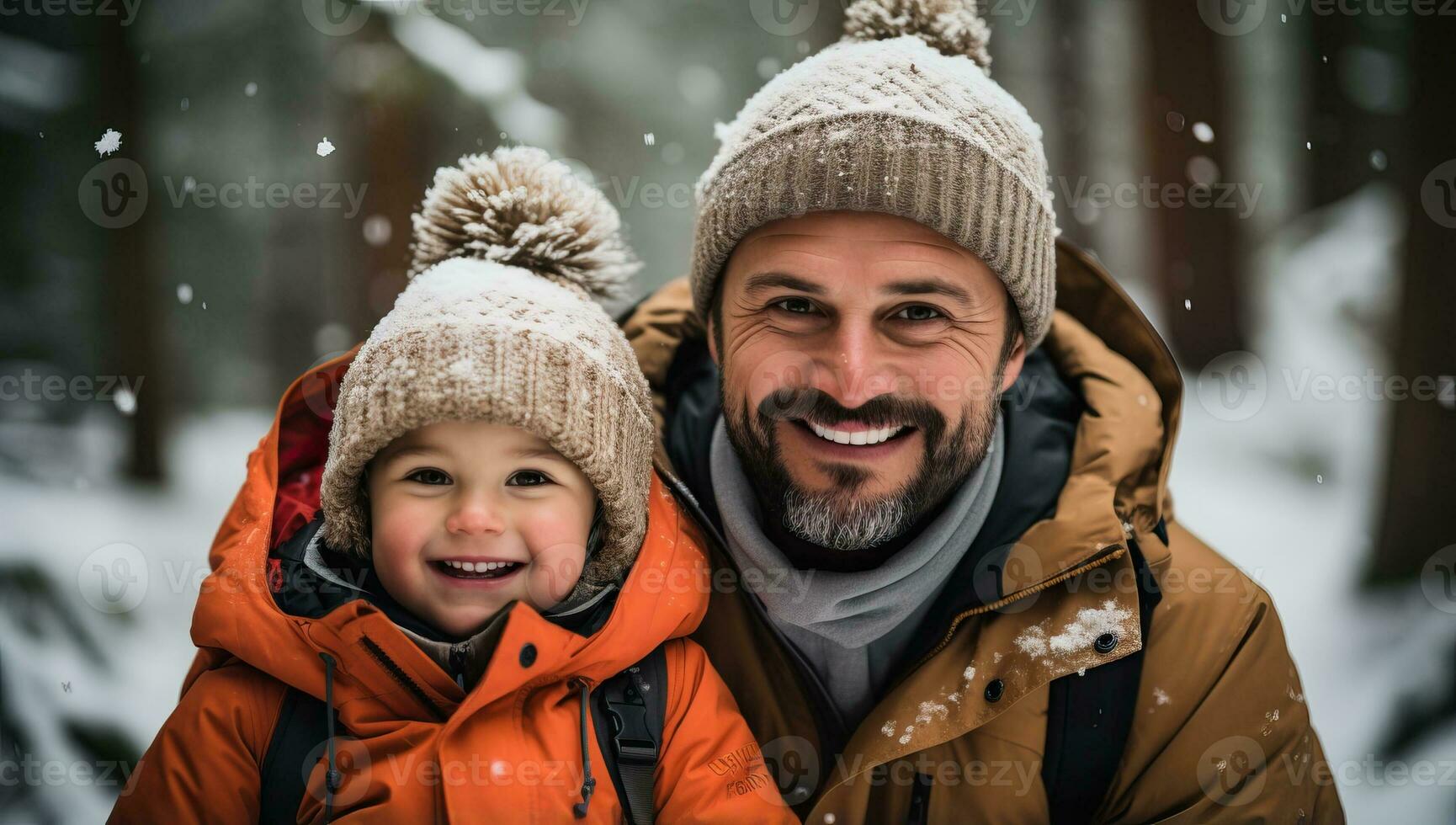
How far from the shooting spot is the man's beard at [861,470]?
205cm

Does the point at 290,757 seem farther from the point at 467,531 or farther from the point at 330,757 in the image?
the point at 467,531

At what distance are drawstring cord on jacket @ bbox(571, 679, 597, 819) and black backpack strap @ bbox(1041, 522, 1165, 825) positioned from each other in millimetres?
950

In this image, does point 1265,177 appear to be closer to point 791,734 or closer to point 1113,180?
point 1113,180

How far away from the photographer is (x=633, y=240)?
4.66m

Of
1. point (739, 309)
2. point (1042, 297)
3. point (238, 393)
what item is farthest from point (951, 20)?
point (238, 393)

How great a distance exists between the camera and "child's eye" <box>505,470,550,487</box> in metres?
1.85

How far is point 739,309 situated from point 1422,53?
353 centimetres

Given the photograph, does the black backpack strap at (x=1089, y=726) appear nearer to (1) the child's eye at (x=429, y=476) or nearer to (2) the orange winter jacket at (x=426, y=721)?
(2) the orange winter jacket at (x=426, y=721)

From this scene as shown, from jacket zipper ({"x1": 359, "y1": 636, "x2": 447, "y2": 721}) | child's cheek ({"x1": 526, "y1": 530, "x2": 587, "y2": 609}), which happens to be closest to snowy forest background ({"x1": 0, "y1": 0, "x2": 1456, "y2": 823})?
jacket zipper ({"x1": 359, "y1": 636, "x2": 447, "y2": 721})

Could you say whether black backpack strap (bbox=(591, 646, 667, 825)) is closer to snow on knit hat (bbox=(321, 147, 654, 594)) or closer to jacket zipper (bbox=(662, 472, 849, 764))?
snow on knit hat (bbox=(321, 147, 654, 594))

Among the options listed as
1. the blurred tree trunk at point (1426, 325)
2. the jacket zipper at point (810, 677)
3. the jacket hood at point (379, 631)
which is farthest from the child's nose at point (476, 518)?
the blurred tree trunk at point (1426, 325)

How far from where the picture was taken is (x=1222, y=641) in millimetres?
2029

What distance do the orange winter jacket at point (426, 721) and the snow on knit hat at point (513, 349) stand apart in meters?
0.18

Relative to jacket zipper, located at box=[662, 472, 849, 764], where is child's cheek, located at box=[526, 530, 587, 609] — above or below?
above
